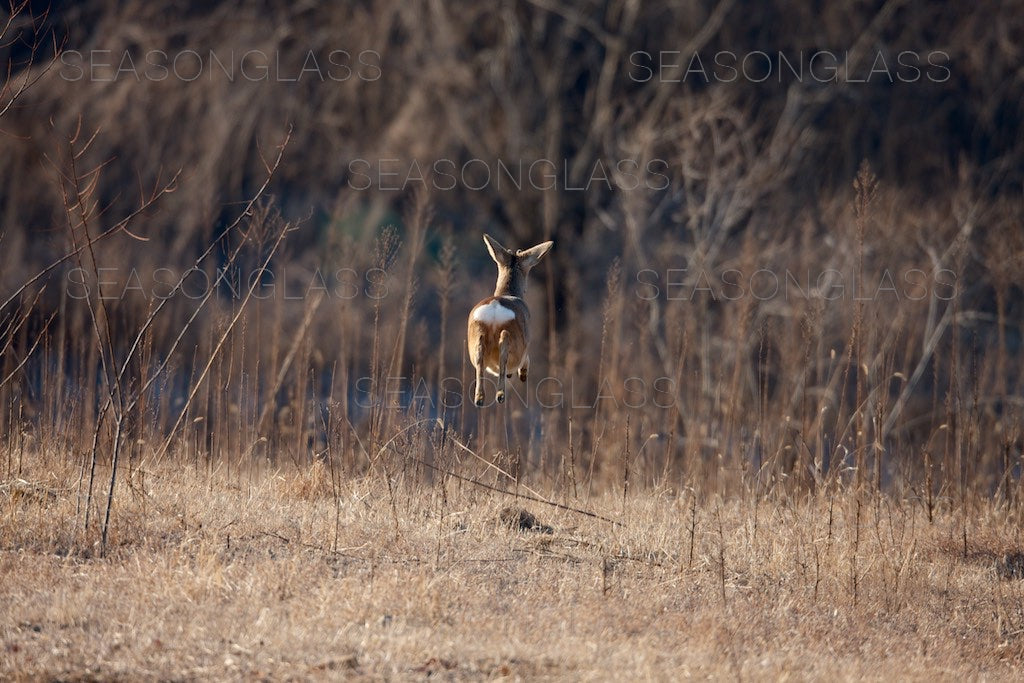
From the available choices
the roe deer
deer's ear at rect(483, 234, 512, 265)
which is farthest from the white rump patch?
deer's ear at rect(483, 234, 512, 265)

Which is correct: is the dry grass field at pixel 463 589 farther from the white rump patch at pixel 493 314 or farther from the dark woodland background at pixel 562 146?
the dark woodland background at pixel 562 146

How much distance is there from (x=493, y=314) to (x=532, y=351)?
168cm

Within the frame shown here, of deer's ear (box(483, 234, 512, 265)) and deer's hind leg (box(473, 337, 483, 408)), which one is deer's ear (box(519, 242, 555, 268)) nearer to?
deer's ear (box(483, 234, 512, 265))

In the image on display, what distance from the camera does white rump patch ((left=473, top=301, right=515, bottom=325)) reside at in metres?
4.42

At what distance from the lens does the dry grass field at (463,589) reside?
4602 millimetres

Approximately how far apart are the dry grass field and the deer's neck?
4.33ft

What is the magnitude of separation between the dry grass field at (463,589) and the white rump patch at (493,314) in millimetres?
1277

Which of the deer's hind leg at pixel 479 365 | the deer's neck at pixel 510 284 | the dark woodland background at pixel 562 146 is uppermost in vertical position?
the dark woodland background at pixel 562 146

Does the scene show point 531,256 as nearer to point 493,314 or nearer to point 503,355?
point 493,314

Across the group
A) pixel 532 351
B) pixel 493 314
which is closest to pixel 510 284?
pixel 493 314

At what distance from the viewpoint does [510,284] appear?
15.7ft

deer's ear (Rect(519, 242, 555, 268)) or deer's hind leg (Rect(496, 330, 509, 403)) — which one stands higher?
deer's ear (Rect(519, 242, 555, 268))

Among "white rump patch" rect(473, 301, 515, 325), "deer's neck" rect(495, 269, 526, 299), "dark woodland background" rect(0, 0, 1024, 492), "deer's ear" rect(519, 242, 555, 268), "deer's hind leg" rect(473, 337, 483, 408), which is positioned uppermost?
"dark woodland background" rect(0, 0, 1024, 492)


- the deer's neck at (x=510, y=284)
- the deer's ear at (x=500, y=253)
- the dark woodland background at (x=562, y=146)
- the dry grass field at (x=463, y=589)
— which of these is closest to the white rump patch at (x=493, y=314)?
the deer's neck at (x=510, y=284)
